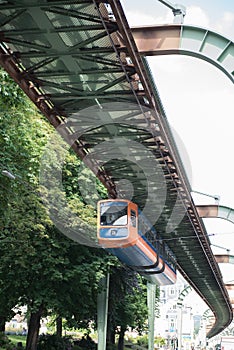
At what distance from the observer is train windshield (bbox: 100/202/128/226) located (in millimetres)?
25781

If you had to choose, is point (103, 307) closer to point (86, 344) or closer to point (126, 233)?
point (86, 344)

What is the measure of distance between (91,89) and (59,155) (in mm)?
13682

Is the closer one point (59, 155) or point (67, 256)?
point (59, 155)

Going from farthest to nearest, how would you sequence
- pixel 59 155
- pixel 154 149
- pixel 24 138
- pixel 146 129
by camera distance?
pixel 59 155, pixel 24 138, pixel 154 149, pixel 146 129

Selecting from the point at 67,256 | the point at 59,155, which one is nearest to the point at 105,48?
the point at 59,155

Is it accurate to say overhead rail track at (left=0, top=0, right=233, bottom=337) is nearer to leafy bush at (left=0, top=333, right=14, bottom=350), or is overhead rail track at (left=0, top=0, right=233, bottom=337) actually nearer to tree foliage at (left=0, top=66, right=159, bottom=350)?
tree foliage at (left=0, top=66, right=159, bottom=350)

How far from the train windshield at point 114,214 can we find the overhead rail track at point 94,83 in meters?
1.19

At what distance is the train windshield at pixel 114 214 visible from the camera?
2578 centimetres

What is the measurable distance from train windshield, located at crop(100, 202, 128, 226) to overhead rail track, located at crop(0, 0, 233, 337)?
1.19 meters

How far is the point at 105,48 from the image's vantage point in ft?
49.4

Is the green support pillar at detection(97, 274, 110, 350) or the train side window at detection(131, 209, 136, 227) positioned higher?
the train side window at detection(131, 209, 136, 227)

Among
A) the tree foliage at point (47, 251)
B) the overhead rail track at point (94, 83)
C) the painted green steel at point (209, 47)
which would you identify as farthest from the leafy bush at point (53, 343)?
the painted green steel at point (209, 47)

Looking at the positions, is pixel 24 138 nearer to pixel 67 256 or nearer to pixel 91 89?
pixel 91 89

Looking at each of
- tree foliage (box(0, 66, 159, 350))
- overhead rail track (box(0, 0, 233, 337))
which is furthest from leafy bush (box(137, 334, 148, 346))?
→ overhead rail track (box(0, 0, 233, 337))
